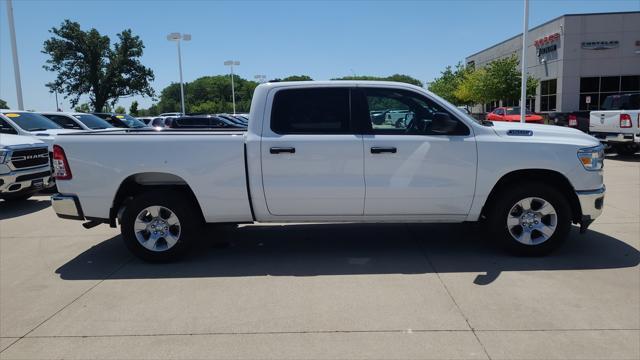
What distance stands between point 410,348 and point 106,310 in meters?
Answer: 2.70

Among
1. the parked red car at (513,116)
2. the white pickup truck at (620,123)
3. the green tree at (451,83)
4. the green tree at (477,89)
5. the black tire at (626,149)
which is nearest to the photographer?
the white pickup truck at (620,123)

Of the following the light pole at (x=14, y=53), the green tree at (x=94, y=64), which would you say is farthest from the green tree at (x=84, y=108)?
the light pole at (x=14, y=53)

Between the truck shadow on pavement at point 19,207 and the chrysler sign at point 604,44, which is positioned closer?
the truck shadow on pavement at point 19,207

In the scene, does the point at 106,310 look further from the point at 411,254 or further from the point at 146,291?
the point at 411,254

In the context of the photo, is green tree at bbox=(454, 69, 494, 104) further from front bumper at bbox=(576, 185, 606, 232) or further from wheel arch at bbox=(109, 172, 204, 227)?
wheel arch at bbox=(109, 172, 204, 227)

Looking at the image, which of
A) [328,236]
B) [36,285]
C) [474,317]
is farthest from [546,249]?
[36,285]

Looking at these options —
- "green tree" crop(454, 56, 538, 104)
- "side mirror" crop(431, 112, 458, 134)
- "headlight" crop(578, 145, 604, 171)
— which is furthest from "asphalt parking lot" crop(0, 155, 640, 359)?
"green tree" crop(454, 56, 538, 104)

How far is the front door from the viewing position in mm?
5277

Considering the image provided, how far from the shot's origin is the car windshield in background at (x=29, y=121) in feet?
38.4

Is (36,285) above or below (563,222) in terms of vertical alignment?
below

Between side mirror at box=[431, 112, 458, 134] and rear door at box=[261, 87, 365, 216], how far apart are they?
82cm

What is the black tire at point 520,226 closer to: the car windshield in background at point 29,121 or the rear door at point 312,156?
the rear door at point 312,156

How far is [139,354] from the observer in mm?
3529

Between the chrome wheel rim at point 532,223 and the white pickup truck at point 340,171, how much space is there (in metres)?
0.01
